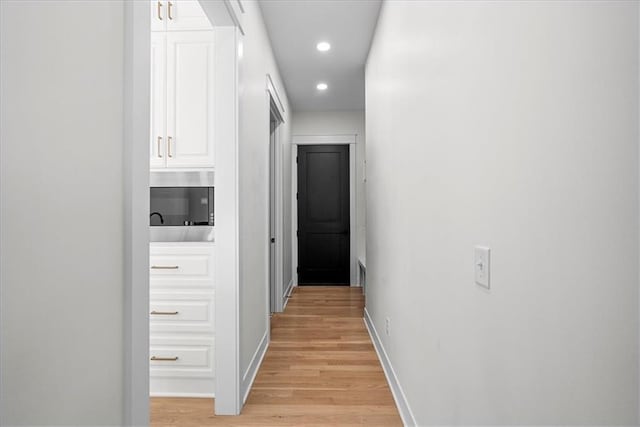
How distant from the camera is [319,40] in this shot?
357 centimetres

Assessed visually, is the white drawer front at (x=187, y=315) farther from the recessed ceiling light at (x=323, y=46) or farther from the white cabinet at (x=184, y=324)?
the recessed ceiling light at (x=323, y=46)

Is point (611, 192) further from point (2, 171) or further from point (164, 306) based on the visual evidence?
point (164, 306)

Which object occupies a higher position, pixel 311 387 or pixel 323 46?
pixel 323 46

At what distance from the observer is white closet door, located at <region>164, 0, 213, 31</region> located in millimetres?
2365

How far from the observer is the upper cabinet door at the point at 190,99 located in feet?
7.77

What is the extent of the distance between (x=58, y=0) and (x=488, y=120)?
0.99 m

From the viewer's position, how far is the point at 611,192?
0.59 m

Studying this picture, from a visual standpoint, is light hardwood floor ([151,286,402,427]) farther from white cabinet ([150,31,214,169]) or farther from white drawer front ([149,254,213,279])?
white cabinet ([150,31,214,169])

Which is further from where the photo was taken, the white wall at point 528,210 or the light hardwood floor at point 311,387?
the light hardwood floor at point 311,387

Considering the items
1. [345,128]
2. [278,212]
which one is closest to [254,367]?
[278,212]

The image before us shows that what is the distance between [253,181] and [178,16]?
44.3 inches

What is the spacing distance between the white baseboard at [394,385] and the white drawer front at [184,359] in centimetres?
112

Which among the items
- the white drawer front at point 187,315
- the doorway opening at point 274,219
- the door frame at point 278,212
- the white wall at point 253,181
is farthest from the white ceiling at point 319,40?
the white drawer front at point 187,315

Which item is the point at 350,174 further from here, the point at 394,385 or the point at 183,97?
the point at 394,385
